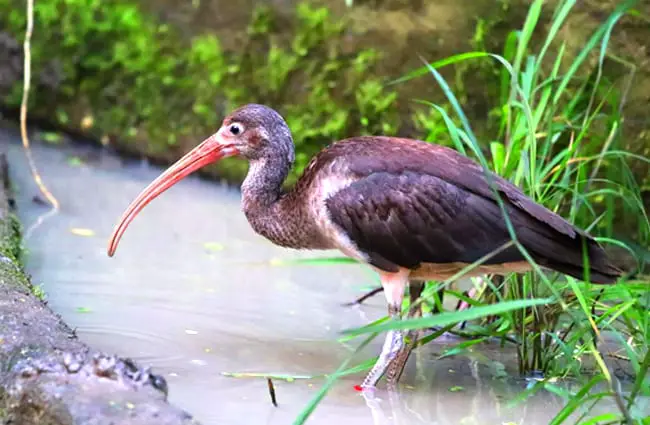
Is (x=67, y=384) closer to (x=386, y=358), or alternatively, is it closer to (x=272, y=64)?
(x=386, y=358)

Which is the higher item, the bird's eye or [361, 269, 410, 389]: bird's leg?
the bird's eye

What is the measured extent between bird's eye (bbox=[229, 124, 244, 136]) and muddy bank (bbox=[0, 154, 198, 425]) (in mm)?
1652

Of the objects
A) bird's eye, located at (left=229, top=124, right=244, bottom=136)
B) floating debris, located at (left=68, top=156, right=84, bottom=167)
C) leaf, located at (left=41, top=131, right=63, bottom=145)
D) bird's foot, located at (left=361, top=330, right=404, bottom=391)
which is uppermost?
bird's eye, located at (left=229, top=124, right=244, bottom=136)

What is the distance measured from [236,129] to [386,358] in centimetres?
138

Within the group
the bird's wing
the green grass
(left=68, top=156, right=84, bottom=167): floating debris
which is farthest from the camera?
(left=68, top=156, right=84, bottom=167): floating debris

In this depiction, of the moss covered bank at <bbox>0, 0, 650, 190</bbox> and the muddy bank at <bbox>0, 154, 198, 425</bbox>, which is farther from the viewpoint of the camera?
the moss covered bank at <bbox>0, 0, 650, 190</bbox>

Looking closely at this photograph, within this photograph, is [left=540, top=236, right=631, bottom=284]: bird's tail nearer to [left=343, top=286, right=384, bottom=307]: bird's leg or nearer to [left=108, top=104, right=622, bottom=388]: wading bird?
[left=108, top=104, right=622, bottom=388]: wading bird

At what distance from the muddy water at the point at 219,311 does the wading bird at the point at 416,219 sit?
359 mm

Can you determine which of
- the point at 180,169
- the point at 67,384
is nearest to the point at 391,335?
the point at 180,169

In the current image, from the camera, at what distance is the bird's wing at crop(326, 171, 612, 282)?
14.6 ft

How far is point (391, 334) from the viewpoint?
455 cm

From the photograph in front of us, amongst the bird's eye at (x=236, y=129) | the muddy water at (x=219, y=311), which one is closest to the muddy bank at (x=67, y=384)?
the muddy water at (x=219, y=311)

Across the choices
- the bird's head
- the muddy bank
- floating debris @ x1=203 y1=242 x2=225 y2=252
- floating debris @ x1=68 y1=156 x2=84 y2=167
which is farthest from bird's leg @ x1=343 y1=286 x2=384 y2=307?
floating debris @ x1=68 y1=156 x2=84 y2=167

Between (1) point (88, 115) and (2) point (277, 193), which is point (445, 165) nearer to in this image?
(2) point (277, 193)
